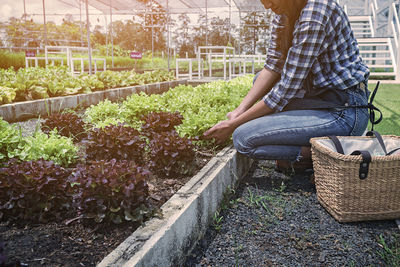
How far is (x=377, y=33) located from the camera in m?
14.2

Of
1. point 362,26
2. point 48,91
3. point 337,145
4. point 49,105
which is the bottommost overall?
point 337,145

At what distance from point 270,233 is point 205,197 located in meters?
0.41

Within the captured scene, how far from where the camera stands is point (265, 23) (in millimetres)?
13398

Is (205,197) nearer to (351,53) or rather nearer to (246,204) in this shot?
(246,204)

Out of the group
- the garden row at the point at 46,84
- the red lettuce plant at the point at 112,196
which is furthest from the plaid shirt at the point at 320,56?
the garden row at the point at 46,84

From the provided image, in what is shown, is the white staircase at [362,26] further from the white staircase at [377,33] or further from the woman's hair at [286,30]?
the woman's hair at [286,30]

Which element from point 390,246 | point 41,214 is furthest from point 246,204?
point 41,214

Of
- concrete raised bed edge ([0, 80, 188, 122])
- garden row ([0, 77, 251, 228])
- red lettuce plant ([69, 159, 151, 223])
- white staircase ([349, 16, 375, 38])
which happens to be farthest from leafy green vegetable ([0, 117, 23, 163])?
white staircase ([349, 16, 375, 38])

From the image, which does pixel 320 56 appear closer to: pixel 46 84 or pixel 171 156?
pixel 171 156

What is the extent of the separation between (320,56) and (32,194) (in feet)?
6.56

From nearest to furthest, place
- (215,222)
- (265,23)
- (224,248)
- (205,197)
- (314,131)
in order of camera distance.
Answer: (224,248) → (205,197) → (215,222) → (314,131) → (265,23)

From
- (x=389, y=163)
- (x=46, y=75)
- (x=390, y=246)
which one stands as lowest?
(x=390, y=246)

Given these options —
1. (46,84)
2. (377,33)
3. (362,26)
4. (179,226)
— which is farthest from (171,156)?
(377,33)

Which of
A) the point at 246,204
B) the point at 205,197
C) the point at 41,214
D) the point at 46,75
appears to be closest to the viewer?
the point at 41,214
